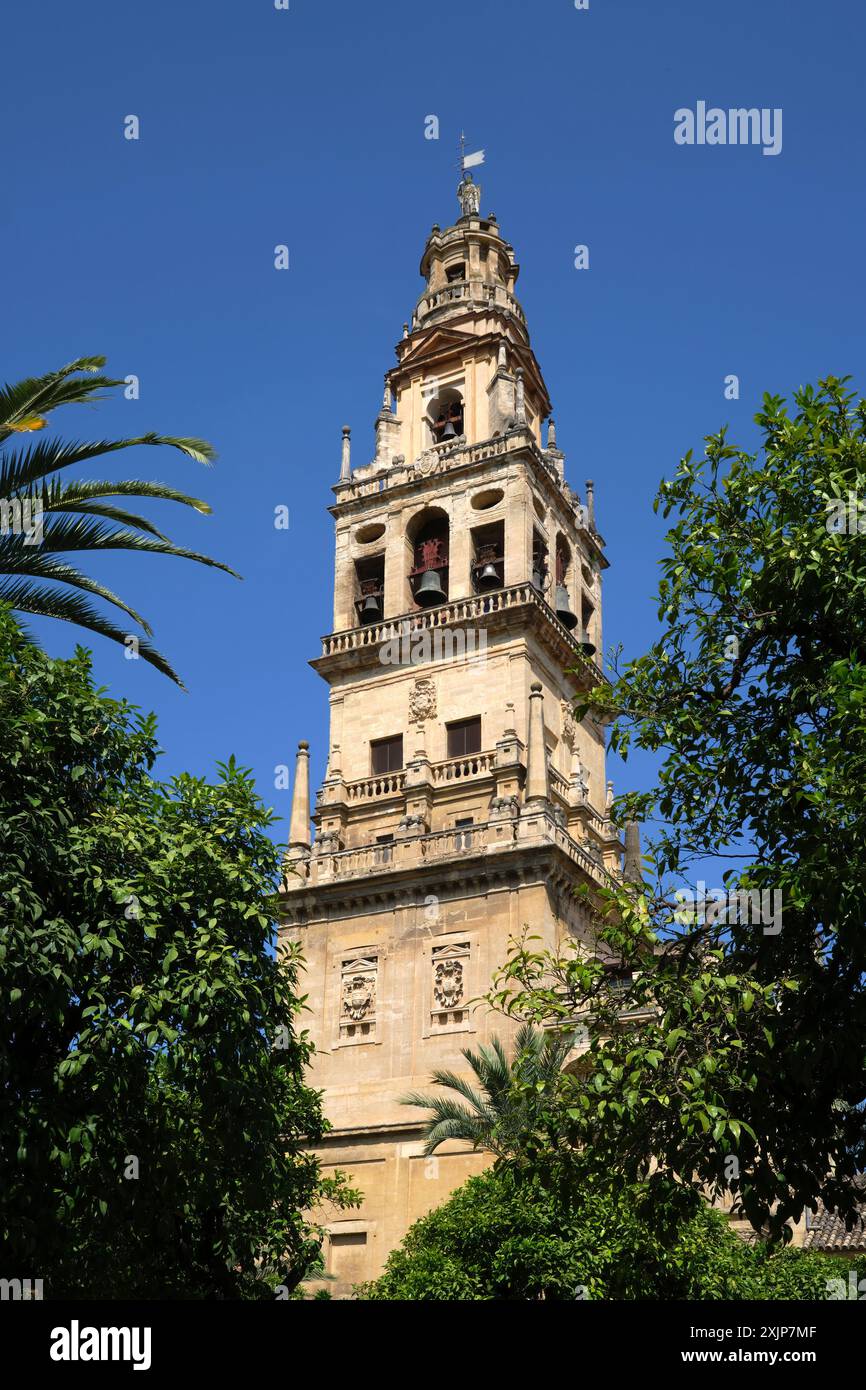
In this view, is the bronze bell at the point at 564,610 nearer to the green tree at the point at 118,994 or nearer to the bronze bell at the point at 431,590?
the bronze bell at the point at 431,590

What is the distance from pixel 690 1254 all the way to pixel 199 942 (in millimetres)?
13359

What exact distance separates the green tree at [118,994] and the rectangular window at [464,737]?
23970mm

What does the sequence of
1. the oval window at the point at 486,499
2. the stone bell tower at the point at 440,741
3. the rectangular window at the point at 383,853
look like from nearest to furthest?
1. the stone bell tower at the point at 440,741
2. the rectangular window at the point at 383,853
3. the oval window at the point at 486,499

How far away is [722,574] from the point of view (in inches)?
637

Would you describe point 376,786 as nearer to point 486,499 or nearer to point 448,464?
point 486,499

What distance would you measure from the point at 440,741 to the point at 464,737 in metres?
0.77

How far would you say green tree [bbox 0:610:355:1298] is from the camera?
16.0m

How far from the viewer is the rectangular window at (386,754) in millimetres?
45594

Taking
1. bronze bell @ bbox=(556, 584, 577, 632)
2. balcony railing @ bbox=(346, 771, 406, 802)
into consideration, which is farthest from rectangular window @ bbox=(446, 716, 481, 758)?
bronze bell @ bbox=(556, 584, 577, 632)

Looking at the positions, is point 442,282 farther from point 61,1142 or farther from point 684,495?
point 61,1142

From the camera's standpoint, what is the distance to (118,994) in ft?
56.4

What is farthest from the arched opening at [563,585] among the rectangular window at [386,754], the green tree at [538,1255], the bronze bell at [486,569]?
the green tree at [538,1255]

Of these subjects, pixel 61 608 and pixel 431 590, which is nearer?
pixel 61 608

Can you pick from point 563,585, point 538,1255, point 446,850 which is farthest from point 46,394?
point 563,585
